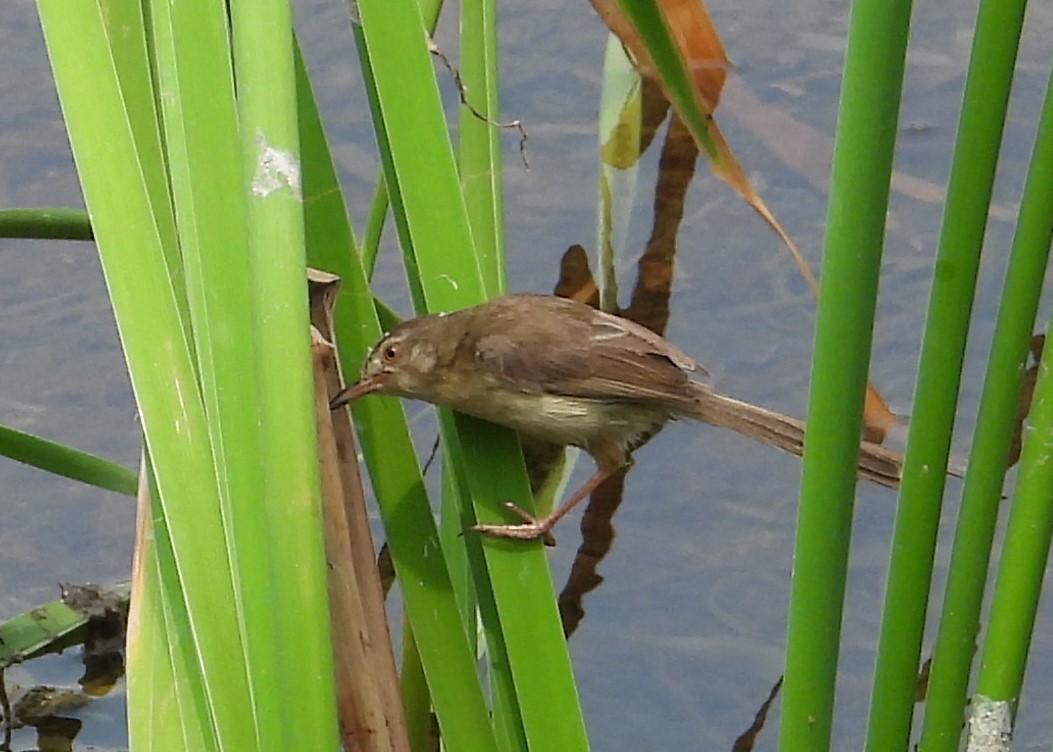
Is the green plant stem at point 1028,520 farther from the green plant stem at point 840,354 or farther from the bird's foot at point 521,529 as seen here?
the bird's foot at point 521,529

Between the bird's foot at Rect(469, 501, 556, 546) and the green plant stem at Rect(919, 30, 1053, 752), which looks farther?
the bird's foot at Rect(469, 501, 556, 546)

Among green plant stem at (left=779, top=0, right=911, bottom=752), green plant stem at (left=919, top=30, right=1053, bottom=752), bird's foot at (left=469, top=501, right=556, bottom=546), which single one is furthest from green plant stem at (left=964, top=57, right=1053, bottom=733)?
bird's foot at (left=469, top=501, right=556, bottom=546)

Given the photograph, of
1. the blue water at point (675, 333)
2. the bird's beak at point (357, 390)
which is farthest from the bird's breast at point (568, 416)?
the blue water at point (675, 333)

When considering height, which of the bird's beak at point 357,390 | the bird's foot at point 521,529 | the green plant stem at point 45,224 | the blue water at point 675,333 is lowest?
the blue water at point 675,333

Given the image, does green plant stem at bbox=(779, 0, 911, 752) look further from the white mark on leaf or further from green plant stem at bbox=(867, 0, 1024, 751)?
the white mark on leaf


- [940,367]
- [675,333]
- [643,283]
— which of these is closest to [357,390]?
[940,367]

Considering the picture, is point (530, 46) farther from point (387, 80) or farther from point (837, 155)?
point (837, 155)

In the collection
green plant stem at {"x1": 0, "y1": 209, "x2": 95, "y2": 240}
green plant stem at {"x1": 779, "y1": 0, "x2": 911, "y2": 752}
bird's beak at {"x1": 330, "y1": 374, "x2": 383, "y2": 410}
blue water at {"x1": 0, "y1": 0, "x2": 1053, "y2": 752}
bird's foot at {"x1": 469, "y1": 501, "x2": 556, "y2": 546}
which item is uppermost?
green plant stem at {"x1": 779, "y1": 0, "x2": 911, "y2": 752}
